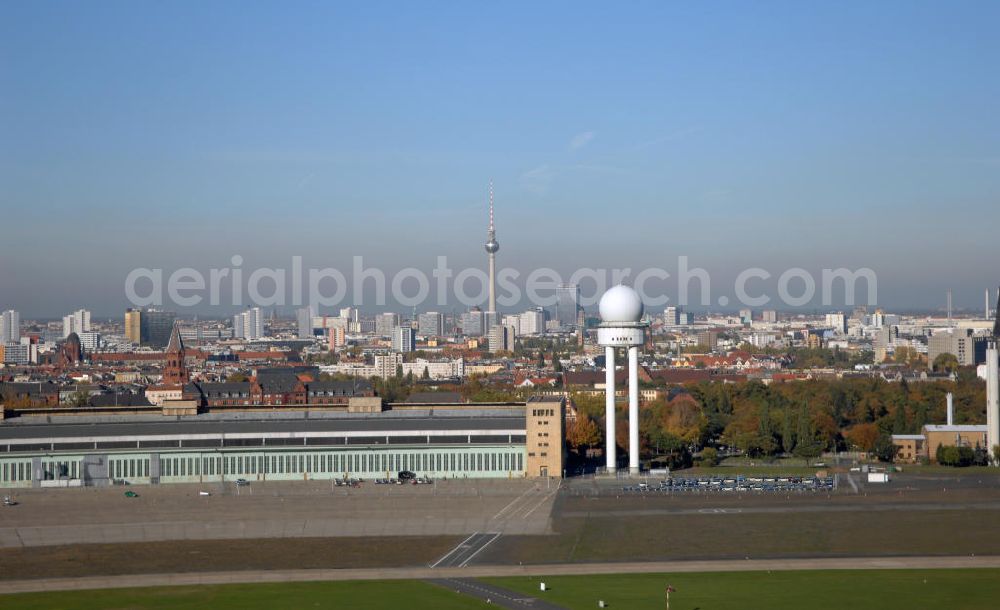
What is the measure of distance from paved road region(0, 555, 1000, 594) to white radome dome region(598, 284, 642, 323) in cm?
3080

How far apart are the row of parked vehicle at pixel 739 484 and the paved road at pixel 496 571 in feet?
71.5

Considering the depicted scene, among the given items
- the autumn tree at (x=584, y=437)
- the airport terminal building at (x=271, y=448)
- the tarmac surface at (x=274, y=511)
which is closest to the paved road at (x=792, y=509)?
the tarmac surface at (x=274, y=511)

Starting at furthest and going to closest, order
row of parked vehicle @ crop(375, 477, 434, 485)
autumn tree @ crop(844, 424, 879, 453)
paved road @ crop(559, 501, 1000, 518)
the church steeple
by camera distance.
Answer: the church steeple → autumn tree @ crop(844, 424, 879, 453) → row of parked vehicle @ crop(375, 477, 434, 485) → paved road @ crop(559, 501, 1000, 518)

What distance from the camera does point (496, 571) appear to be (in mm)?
53156

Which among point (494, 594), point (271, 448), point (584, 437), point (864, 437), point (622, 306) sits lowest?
point (494, 594)

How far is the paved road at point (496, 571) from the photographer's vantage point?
52.0 metres

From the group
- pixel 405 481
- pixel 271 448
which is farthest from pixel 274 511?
pixel 405 481

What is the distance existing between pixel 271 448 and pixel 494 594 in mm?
34029

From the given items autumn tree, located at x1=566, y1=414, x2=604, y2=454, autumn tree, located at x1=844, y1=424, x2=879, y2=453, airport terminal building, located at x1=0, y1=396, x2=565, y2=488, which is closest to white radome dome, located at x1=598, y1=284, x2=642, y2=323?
airport terminal building, located at x1=0, y1=396, x2=565, y2=488

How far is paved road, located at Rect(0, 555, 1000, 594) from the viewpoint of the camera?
171ft

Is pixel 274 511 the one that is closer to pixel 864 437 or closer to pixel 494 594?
pixel 494 594

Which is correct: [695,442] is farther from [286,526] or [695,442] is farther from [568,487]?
[286,526]

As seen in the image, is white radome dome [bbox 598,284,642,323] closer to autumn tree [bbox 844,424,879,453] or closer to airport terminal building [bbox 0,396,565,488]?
airport terminal building [bbox 0,396,565,488]

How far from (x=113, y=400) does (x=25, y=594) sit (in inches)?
2614
